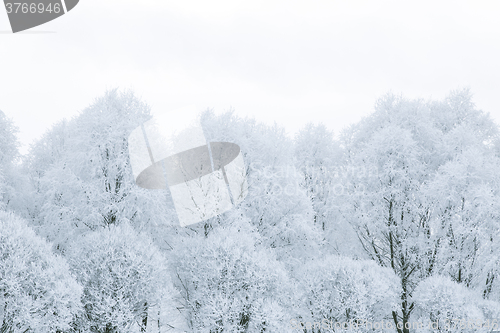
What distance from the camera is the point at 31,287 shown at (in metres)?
15.4

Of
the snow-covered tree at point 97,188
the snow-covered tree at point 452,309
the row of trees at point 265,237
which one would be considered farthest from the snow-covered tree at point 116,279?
the snow-covered tree at point 452,309

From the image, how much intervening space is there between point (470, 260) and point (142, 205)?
17582 millimetres

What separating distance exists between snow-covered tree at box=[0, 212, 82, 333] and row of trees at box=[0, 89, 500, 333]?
0.06 meters

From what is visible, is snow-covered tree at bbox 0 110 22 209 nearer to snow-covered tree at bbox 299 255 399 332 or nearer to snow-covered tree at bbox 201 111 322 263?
snow-covered tree at bbox 201 111 322 263

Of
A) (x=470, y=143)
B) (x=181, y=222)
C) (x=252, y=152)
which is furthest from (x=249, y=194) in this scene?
(x=470, y=143)

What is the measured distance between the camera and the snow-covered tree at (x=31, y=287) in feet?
48.1

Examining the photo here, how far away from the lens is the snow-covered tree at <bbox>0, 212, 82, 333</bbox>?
14.7m

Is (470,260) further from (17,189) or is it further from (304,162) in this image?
(17,189)

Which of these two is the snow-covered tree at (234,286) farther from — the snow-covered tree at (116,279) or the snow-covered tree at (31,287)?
the snow-covered tree at (31,287)

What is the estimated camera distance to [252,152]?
2398cm

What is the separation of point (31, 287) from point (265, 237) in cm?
1136

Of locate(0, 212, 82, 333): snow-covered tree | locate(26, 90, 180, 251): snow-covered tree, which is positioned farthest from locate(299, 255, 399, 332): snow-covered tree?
locate(0, 212, 82, 333): snow-covered tree

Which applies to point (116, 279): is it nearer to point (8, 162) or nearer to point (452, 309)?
point (8, 162)

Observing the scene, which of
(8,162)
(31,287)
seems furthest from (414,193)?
(8,162)
